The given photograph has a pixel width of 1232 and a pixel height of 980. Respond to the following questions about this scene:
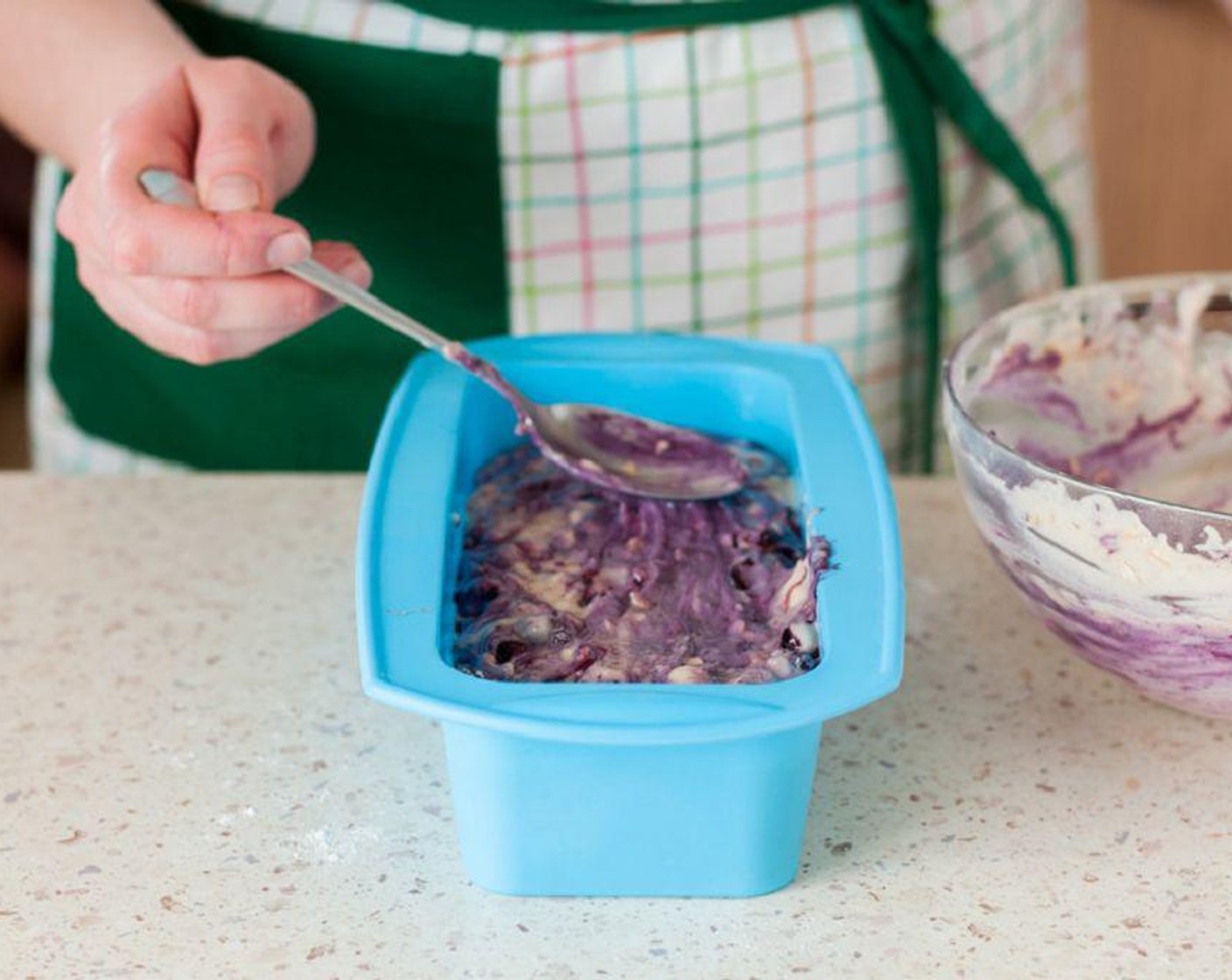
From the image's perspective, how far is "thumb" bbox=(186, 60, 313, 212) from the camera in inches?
30.3

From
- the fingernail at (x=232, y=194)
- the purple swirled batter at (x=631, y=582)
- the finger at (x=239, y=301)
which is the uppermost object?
the fingernail at (x=232, y=194)

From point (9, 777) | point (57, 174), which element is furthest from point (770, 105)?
point (9, 777)

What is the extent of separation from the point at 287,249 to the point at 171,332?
123 mm

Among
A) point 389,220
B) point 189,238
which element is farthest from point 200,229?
point 389,220

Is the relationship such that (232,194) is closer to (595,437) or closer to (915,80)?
(595,437)

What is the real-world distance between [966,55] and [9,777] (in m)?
Result: 0.77

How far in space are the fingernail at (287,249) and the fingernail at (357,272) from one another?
56mm

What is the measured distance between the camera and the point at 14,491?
918mm

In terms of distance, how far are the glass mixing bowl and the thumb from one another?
37 cm

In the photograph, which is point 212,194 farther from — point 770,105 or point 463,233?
point 770,105

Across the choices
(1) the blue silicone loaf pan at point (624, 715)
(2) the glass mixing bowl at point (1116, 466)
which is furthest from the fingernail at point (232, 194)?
(2) the glass mixing bowl at point (1116, 466)

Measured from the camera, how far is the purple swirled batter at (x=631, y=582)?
0.62 meters

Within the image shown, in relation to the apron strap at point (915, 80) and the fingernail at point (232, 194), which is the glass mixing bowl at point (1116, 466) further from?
the fingernail at point (232, 194)

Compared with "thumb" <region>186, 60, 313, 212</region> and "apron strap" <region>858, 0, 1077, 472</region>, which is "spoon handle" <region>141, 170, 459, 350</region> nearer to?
"thumb" <region>186, 60, 313, 212</region>
